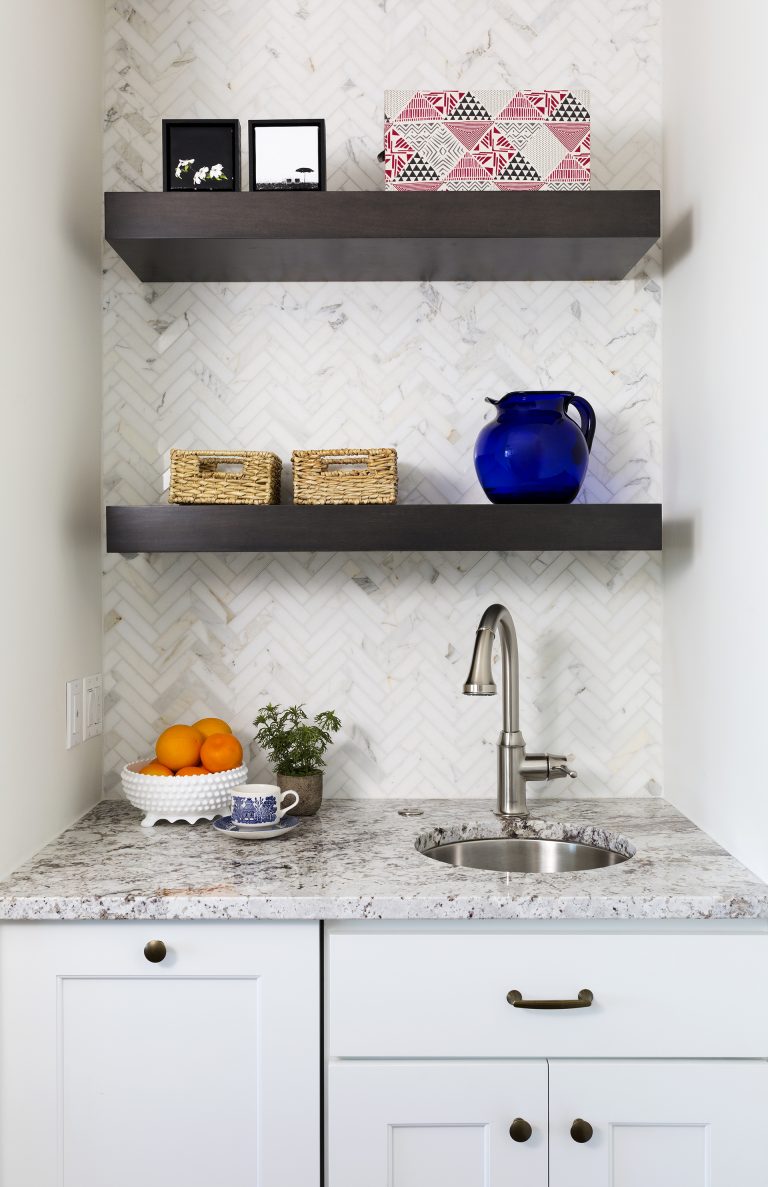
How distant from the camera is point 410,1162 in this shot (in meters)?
1.42

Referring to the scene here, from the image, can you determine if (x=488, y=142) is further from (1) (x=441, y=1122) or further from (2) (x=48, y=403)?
(1) (x=441, y=1122)

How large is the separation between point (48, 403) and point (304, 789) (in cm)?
84

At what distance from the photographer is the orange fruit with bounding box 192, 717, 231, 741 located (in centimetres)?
193

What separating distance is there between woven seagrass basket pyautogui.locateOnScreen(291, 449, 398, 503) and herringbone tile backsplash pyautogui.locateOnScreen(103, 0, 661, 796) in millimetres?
247

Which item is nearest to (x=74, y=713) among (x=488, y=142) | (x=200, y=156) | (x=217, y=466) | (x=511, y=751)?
(x=217, y=466)

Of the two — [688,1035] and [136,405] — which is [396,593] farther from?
[688,1035]

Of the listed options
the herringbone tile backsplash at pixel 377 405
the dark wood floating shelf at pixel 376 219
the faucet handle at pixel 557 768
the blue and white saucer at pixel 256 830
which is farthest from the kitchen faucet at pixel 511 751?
the dark wood floating shelf at pixel 376 219

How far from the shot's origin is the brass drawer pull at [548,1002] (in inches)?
55.3

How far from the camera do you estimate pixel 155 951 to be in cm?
141

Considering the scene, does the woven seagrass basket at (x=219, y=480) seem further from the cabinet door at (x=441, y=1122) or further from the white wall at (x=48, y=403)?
the cabinet door at (x=441, y=1122)

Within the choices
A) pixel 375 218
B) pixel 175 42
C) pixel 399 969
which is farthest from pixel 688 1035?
pixel 175 42

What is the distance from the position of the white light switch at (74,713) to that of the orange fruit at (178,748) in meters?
0.15

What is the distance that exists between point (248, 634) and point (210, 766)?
0.32 m

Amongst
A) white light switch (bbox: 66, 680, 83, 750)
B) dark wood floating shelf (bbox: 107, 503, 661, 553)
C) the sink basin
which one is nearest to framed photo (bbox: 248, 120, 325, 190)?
dark wood floating shelf (bbox: 107, 503, 661, 553)
